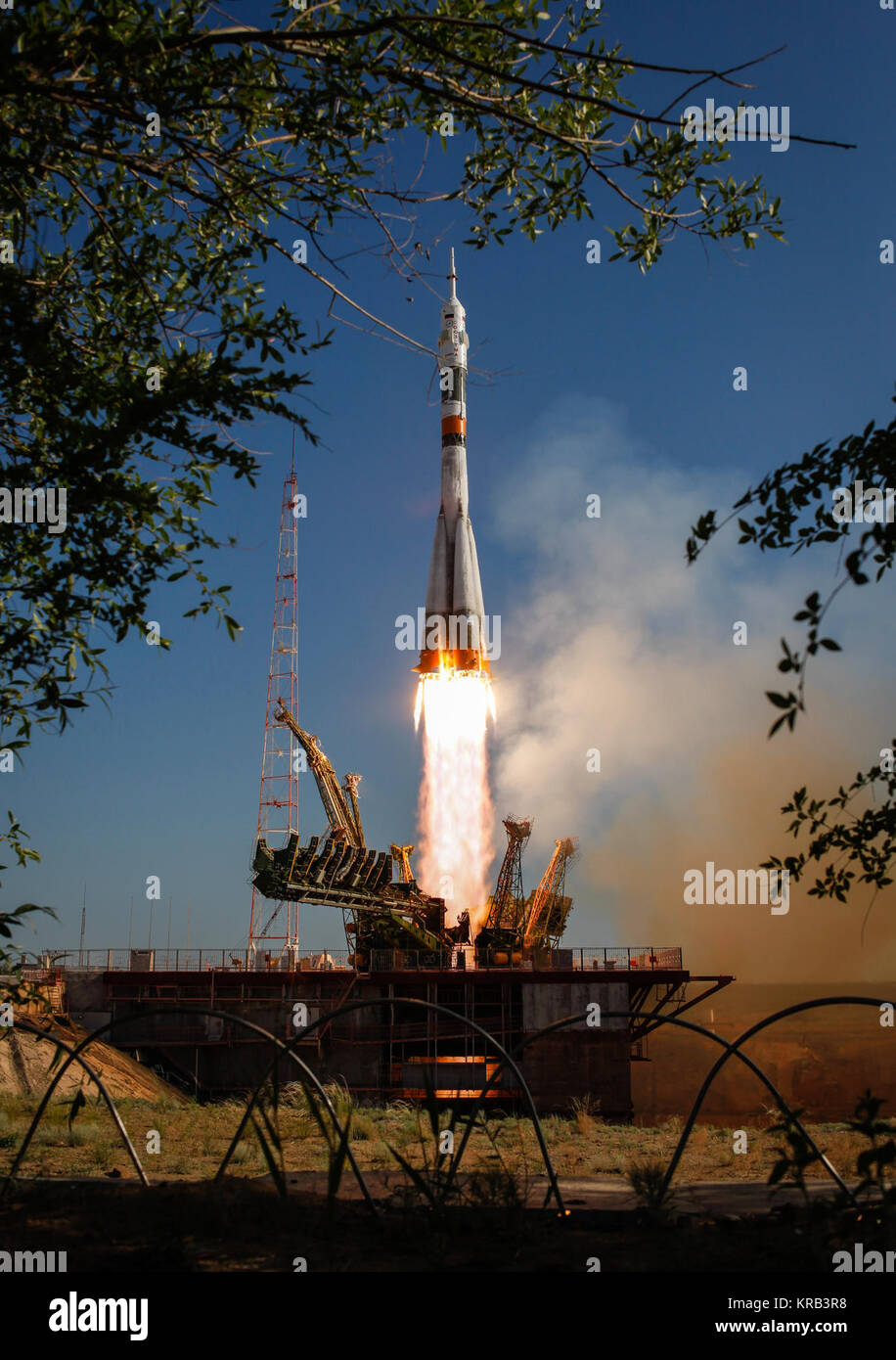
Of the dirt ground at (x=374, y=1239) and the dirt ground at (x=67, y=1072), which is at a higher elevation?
the dirt ground at (x=374, y=1239)

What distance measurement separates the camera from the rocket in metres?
57.6

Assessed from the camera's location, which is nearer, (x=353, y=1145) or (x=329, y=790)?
(x=353, y=1145)

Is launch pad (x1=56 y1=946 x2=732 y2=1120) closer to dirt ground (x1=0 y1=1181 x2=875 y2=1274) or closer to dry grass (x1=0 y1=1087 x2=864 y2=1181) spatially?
dry grass (x1=0 y1=1087 x2=864 y2=1181)

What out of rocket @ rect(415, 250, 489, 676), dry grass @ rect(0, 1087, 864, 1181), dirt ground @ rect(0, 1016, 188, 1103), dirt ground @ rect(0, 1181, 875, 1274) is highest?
rocket @ rect(415, 250, 489, 676)

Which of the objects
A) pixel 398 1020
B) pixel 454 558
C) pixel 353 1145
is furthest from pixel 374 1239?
pixel 454 558

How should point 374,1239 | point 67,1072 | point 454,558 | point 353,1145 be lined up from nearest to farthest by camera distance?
point 374,1239 → point 353,1145 → point 67,1072 → point 454,558

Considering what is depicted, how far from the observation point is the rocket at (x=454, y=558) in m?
57.6

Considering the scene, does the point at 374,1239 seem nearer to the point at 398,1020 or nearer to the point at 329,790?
the point at 398,1020

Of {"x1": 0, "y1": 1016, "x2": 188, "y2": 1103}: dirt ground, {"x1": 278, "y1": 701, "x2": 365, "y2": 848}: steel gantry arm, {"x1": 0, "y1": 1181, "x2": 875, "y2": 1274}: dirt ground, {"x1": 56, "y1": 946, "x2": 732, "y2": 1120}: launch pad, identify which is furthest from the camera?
{"x1": 278, "y1": 701, "x2": 365, "y2": 848}: steel gantry arm

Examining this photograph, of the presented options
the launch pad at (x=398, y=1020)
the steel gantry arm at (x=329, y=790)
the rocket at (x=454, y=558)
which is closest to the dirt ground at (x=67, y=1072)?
the launch pad at (x=398, y=1020)

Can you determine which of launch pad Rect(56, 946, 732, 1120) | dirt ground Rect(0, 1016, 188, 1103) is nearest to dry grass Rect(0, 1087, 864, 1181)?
dirt ground Rect(0, 1016, 188, 1103)

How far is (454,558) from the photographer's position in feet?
202

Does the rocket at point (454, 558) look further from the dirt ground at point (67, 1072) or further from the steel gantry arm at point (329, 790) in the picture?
the dirt ground at point (67, 1072)
